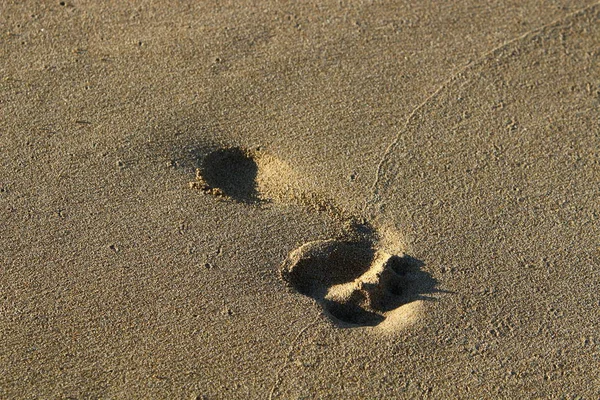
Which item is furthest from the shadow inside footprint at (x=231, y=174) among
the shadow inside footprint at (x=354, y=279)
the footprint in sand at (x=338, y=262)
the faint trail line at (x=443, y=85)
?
the faint trail line at (x=443, y=85)

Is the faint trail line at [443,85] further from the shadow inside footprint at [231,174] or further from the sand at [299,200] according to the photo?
the shadow inside footprint at [231,174]

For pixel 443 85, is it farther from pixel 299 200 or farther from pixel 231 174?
pixel 231 174

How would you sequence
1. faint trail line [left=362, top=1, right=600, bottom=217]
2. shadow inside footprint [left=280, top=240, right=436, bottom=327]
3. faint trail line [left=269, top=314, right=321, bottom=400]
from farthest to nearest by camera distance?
faint trail line [left=362, top=1, right=600, bottom=217], shadow inside footprint [left=280, top=240, right=436, bottom=327], faint trail line [left=269, top=314, right=321, bottom=400]

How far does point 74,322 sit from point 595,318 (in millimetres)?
1716

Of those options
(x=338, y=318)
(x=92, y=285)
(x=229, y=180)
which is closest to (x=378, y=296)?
(x=338, y=318)

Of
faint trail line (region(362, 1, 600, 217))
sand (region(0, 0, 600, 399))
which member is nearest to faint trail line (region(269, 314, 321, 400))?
sand (region(0, 0, 600, 399))

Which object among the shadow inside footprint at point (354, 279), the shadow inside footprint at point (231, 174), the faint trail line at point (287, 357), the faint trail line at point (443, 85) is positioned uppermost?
the faint trail line at point (443, 85)

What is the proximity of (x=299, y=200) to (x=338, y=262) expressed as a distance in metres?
0.27

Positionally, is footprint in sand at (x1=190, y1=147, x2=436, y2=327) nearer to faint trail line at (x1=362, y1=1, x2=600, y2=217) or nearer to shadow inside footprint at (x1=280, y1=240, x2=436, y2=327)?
shadow inside footprint at (x1=280, y1=240, x2=436, y2=327)

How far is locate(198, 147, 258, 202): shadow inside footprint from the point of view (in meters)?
2.42

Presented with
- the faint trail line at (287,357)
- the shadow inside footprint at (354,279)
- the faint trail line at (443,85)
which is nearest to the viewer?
the faint trail line at (287,357)

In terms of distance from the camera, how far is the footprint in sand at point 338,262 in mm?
2271

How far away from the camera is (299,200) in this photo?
95.1 inches

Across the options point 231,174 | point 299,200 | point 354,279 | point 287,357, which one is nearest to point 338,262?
point 354,279
